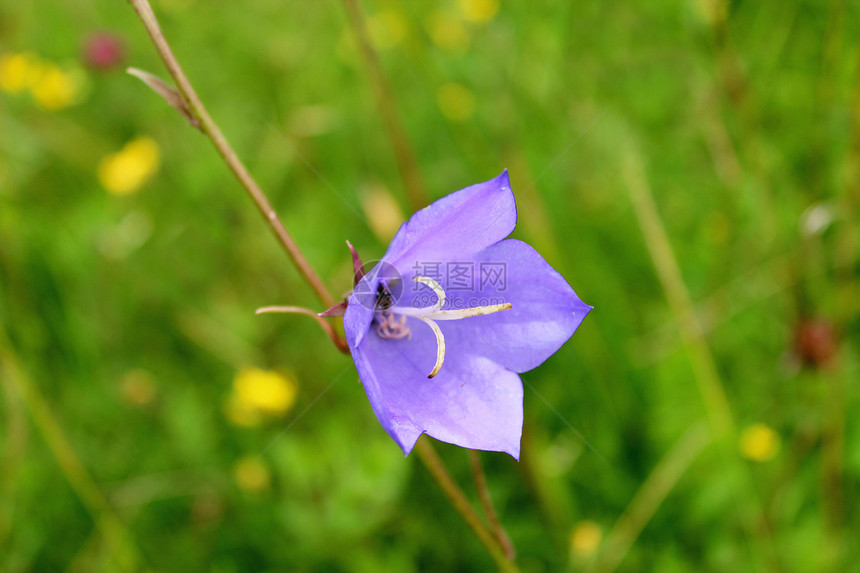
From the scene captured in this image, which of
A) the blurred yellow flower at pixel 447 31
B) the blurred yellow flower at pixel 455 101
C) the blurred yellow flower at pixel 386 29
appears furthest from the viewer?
the blurred yellow flower at pixel 447 31

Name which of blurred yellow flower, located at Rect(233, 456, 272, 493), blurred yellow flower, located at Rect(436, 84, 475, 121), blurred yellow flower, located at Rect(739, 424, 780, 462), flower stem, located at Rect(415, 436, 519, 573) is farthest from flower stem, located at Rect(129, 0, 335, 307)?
blurred yellow flower, located at Rect(436, 84, 475, 121)

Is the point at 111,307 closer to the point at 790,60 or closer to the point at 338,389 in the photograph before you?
the point at 338,389

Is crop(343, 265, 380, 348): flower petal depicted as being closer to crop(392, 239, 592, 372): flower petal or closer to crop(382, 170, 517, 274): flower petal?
crop(382, 170, 517, 274): flower petal

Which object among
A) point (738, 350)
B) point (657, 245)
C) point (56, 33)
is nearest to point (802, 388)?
point (738, 350)

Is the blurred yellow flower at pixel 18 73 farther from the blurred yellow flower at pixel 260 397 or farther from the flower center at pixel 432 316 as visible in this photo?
the flower center at pixel 432 316

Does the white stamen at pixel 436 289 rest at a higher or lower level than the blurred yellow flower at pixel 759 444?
higher

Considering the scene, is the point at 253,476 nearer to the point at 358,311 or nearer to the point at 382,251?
the point at 382,251

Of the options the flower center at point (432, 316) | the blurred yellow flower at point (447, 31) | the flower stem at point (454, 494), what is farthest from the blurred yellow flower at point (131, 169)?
the flower stem at point (454, 494)
